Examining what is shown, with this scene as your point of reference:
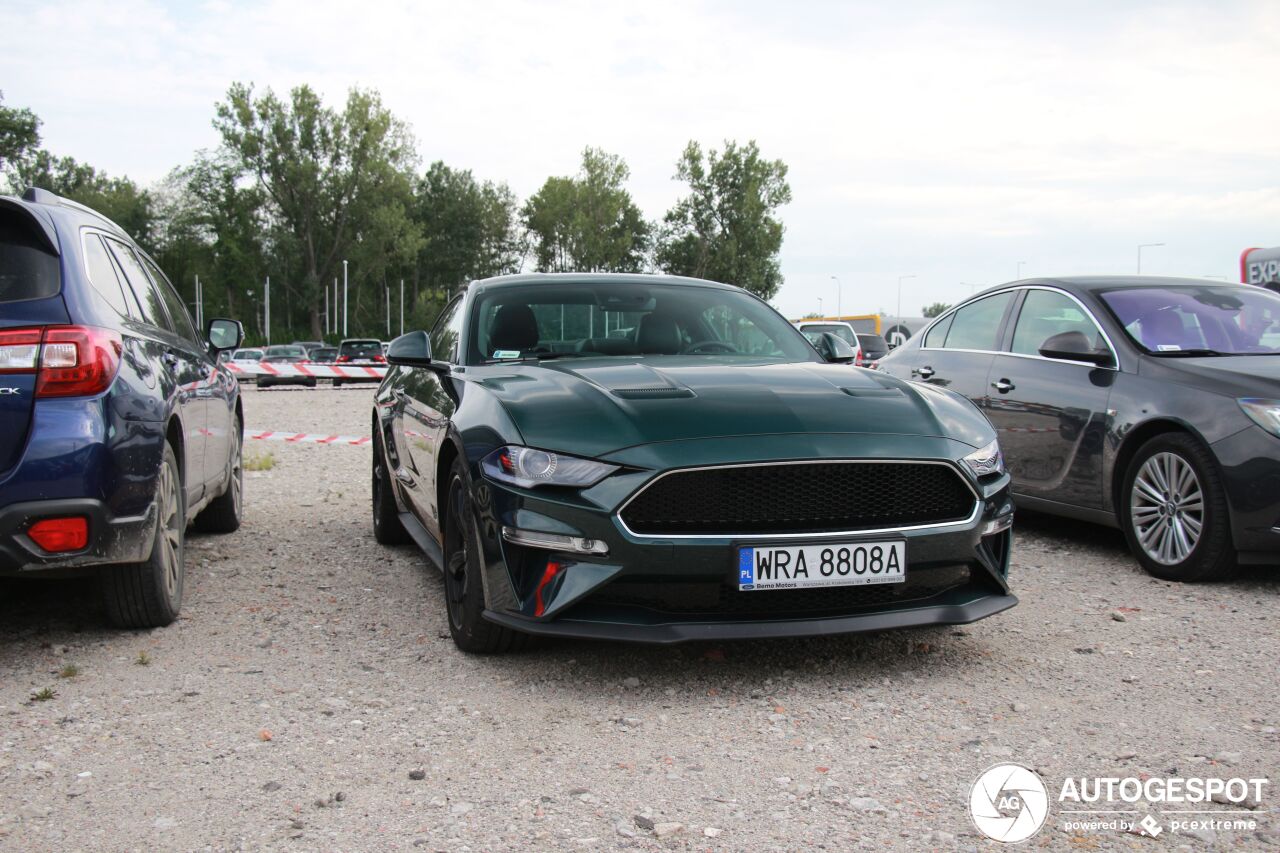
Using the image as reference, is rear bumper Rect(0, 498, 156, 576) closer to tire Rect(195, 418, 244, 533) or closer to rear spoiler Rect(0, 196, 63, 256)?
rear spoiler Rect(0, 196, 63, 256)

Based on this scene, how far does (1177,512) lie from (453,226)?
97267mm

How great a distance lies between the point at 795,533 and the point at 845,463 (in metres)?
0.29

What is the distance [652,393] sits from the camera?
13.3 feet

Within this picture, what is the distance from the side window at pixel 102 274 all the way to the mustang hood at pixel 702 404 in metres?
1.40

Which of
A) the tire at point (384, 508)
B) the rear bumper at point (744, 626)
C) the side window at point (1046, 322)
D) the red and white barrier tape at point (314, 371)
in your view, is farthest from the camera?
the red and white barrier tape at point (314, 371)

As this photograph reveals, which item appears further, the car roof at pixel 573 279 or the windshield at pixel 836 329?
the windshield at pixel 836 329

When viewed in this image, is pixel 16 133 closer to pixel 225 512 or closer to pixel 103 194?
pixel 103 194

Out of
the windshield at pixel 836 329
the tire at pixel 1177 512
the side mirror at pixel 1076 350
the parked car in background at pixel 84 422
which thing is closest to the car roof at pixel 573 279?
the parked car in background at pixel 84 422

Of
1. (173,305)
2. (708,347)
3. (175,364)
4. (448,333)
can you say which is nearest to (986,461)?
(708,347)

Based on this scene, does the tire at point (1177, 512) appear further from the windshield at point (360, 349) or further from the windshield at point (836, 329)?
the windshield at point (360, 349)

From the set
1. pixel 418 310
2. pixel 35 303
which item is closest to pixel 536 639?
pixel 35 303

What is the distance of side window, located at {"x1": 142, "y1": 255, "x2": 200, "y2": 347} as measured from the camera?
5945mm

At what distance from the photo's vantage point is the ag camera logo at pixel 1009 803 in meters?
2.71

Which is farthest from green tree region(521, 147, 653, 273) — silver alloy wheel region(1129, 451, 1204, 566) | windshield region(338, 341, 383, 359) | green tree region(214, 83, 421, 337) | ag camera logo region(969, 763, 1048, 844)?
ag camera logo region(969, 763, 1048, 844)
